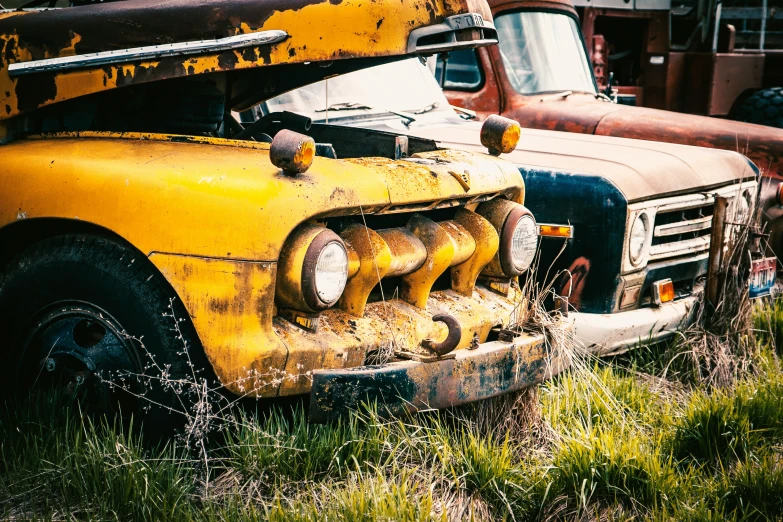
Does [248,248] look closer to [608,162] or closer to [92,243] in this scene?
[92,243]

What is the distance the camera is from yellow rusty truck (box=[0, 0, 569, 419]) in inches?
107

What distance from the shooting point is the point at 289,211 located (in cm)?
272

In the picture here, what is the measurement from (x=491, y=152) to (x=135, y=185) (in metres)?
1.64

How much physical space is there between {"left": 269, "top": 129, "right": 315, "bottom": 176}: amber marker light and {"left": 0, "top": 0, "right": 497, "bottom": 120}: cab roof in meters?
0.42

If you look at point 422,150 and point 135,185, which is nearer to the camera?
point 135,185

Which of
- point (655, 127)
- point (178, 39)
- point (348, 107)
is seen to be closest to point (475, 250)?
point (178, 39)

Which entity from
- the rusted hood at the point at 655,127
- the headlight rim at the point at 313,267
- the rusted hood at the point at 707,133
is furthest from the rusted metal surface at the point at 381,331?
the rusted hood at the point at 707,133

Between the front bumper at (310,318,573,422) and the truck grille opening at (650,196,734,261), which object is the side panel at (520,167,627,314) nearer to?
the truck grille opening at (650,196,734,261)

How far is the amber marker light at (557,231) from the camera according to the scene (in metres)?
4.22

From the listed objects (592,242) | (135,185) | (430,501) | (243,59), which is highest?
(243,59)

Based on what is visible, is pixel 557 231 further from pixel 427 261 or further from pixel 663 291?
pixel 427 261


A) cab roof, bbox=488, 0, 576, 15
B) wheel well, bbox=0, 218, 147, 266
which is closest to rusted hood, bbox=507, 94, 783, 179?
cab roof, bbox=488, 0, 576, 15

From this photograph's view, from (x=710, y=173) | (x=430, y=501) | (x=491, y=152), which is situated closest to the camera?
(x=430, y=501)

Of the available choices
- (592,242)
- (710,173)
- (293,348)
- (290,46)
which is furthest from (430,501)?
(710,173)
